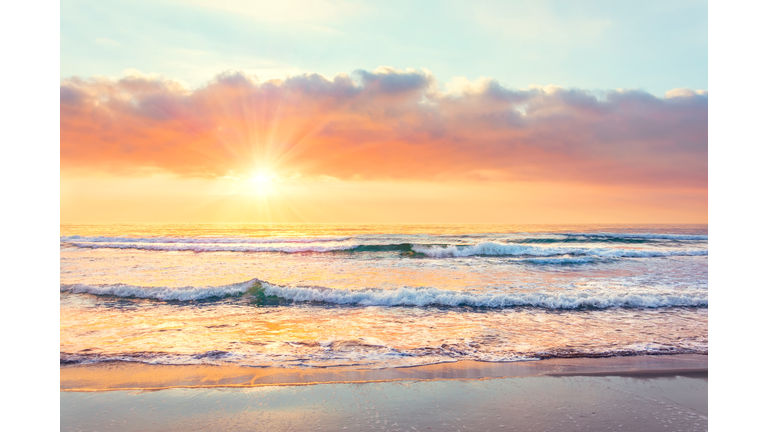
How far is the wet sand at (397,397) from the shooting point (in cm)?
367

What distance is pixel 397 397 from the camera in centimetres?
419

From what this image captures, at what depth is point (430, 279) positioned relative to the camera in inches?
543

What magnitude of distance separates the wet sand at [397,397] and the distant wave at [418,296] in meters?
4.15

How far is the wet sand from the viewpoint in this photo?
3672 millimetres

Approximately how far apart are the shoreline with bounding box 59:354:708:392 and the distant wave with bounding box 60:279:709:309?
4.06 meters

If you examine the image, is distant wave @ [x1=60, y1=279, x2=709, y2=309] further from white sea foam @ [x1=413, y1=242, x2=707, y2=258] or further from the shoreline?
white sea foam @ [x1=413, y1=242, x2=707, y2=258]

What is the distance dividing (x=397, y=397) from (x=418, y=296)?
5.93m

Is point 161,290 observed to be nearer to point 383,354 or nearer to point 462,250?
point 383,354

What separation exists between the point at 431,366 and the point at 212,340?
428 cm

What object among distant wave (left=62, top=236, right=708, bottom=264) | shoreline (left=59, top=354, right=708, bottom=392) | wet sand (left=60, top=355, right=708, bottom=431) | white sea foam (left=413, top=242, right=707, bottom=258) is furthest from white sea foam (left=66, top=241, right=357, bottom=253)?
wet sand (left=60, top=355, right=708, bottom=431)

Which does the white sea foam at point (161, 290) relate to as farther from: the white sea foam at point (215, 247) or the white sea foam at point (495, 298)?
the white sea foam at point (215, 247)

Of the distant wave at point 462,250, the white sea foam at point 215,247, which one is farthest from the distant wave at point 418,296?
the white sea foam at point 215,247
